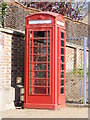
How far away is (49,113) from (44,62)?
139 cm

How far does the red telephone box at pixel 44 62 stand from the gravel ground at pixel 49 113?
0.84ft

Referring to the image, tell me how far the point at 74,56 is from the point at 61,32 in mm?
4181

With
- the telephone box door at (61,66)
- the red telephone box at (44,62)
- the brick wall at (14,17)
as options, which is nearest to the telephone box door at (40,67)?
the red telephone box at (44,62)

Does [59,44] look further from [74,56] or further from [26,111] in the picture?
[74,56]

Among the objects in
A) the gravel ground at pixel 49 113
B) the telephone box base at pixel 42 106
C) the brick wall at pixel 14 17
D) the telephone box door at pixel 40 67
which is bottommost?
the gravel ground at pixel 49 113

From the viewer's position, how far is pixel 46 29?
923 centimetres

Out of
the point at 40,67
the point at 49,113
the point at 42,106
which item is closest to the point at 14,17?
the point at 40,67

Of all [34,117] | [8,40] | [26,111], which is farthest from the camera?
[8,40]

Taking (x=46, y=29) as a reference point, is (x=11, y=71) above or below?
below

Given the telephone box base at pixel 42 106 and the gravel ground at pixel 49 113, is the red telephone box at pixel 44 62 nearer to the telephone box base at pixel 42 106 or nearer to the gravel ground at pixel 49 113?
the telephone box base at pixel 42 106

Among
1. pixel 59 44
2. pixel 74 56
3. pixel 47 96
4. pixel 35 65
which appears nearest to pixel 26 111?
pixel 47 96

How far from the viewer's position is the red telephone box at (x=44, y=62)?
918 centimetres

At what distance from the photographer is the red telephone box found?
9.18 meters

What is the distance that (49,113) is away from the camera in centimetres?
862
